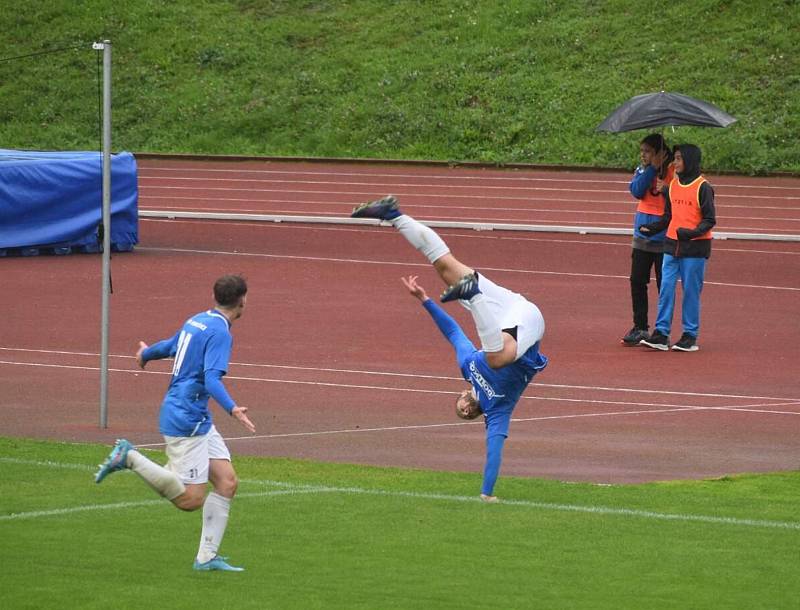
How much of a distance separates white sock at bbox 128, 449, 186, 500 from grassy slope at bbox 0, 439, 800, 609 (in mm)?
474

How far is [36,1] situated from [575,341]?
133ft

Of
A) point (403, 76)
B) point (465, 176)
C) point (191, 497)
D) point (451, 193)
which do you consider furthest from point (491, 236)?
point (191, 497)

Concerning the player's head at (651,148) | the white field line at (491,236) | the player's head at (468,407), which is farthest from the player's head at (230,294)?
the white field line at (491,236)

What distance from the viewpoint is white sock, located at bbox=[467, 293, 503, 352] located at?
407 inches

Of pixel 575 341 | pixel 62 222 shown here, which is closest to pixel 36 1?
pixel 62 222

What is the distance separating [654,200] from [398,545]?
9.96 meters

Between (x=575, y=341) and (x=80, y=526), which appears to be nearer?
(x=80, y=526)

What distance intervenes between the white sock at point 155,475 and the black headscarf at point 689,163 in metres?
10.8

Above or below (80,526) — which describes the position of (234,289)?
above

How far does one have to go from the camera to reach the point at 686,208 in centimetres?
1809

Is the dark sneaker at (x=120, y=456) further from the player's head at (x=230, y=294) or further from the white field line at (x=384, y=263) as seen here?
the white field line at (x=384, y=263)

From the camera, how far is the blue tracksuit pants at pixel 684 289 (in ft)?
60.0

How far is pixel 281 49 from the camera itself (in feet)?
169

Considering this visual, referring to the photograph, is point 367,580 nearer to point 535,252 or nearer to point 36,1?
point 535,252
